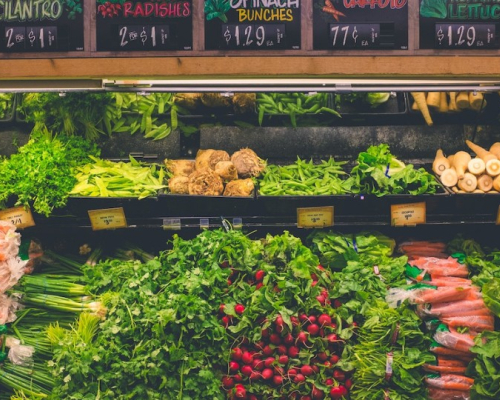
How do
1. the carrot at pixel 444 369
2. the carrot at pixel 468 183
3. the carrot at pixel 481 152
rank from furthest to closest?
1. the carrot at pixel 481 152
2. the carrot at pixel 468 183
3. the carrot at pixel 444 369

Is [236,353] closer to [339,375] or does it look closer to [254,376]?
[254,376]

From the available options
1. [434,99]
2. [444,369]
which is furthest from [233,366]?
[434,99]

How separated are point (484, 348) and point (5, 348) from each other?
2.95m

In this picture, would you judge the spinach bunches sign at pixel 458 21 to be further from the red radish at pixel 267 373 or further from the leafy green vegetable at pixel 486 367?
the red radish at pixel 267 373

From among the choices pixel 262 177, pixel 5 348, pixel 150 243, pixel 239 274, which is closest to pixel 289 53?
pixel 262 177

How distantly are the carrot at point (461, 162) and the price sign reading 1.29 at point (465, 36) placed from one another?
948mm

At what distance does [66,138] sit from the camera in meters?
4.70

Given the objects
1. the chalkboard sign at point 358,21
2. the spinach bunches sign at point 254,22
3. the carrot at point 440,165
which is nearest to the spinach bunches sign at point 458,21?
the chalkboard sign at point 358,21

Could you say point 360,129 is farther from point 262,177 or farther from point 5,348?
point 5,348

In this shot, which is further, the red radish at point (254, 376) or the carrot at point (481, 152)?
the carrot at point (481, 152)

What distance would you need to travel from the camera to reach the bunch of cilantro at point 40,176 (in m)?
4.18

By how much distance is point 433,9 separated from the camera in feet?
12.3

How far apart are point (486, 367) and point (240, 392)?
1384 mm

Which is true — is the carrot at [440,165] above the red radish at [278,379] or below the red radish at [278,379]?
above
